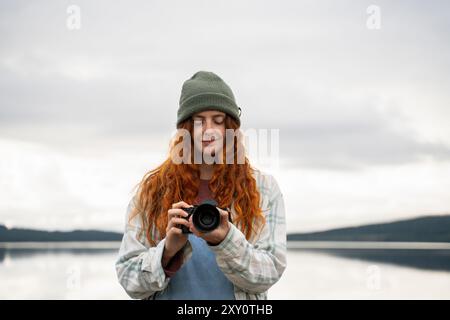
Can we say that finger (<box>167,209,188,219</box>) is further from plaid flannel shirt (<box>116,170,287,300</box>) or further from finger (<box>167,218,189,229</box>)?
plaid flannel shirt (<box>116,170,287,300</box>)

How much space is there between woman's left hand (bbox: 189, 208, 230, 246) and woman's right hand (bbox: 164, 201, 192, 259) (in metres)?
0.06

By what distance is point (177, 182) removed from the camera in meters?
3.47

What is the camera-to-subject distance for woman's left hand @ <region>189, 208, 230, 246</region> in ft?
9.87

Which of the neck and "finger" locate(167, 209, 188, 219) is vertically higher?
the neck

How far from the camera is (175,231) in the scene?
10.1 ft

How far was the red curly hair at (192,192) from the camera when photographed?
3412 mm

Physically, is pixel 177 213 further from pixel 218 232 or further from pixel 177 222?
pixel 218 232

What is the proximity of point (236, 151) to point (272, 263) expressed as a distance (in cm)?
69

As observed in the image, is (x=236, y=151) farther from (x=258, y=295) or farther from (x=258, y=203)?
(x=258, y=295)

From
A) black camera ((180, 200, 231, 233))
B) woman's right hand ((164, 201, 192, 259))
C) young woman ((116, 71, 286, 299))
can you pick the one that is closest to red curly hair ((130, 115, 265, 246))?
young woman ((116, 71, 286, 299))

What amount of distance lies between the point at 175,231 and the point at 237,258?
32cm

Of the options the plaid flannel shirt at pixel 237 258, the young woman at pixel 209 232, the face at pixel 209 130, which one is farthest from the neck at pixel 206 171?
the plaid flannel shirt at pixel 237 258
